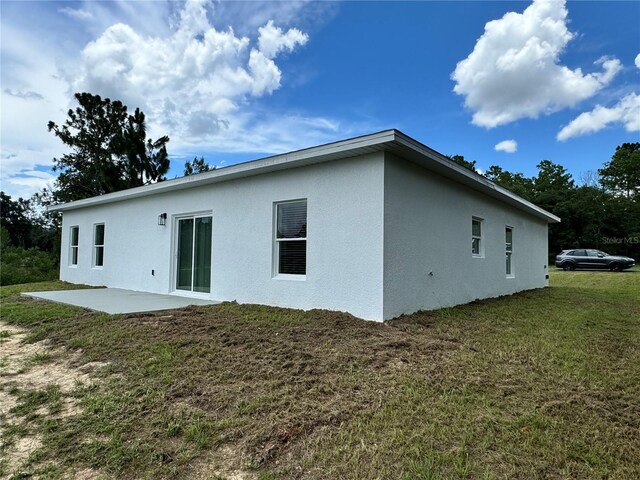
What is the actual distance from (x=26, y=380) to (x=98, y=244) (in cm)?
960

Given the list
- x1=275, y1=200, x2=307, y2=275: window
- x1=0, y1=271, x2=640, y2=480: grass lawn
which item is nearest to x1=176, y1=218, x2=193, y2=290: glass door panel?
x1=275, y1=200, x2=307, y2=275: window

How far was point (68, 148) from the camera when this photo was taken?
2261 cm

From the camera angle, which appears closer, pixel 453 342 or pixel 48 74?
pixel 453 342

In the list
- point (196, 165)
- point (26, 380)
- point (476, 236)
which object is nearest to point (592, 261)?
point (476, 236)

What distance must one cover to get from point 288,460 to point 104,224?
11.9 meters

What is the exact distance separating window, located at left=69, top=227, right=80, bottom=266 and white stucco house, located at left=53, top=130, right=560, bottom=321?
3.38m

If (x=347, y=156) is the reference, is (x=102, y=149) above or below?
above

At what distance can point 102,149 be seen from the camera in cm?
2295

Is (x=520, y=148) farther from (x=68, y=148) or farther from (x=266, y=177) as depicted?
(x=68, y=148)

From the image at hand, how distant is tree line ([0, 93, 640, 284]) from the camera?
71.7 ft

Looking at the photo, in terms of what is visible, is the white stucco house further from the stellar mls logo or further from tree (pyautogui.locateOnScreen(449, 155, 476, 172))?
tree (pyautogui.locateOnScreen(449, 155, 476, 172))

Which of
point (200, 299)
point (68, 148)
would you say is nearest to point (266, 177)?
point (200, 299)

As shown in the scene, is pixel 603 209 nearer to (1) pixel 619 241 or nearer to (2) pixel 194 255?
(1) pixel 619 241

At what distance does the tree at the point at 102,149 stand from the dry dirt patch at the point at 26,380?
18733 millimetres
